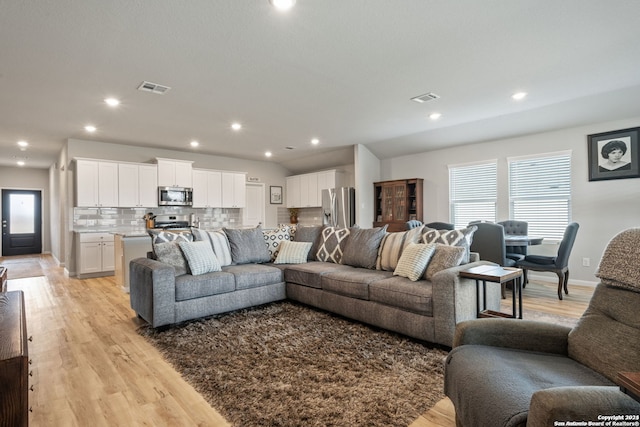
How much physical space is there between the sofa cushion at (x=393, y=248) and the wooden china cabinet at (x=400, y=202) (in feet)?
11.1

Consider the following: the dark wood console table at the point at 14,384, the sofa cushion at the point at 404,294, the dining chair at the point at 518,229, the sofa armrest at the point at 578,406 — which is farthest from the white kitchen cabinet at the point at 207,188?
the sofa armrest at the point at 578,406

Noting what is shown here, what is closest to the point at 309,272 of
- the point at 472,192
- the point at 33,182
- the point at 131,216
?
the point at 472,192

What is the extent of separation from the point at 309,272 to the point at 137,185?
4651 mm

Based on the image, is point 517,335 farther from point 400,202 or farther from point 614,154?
point 400,202

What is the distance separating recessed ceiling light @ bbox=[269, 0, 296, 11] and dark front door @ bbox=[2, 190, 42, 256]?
36.4 ft

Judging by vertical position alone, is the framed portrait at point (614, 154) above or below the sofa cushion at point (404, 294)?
above

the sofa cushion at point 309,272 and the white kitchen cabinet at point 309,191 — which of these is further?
the white kitchen cabinet at point 309,191

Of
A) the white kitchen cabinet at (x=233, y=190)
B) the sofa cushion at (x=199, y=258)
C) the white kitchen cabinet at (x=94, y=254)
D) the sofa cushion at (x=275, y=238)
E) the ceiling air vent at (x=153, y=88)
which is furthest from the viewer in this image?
the white kitchen cabinet at (x=233, y=190)

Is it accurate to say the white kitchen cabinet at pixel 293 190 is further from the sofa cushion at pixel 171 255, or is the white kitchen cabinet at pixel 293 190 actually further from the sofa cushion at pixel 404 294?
the sofa cushion at pixel 404 294

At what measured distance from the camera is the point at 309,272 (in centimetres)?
378

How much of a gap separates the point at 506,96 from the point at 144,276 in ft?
15.5

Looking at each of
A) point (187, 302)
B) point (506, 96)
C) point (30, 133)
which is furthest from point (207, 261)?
point (30, 133)

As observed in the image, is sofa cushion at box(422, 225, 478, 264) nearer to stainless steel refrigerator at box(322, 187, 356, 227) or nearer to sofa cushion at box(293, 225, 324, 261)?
sofa cushion at box(293, 225, 324, 261)

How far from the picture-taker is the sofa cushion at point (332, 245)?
4238 mm
